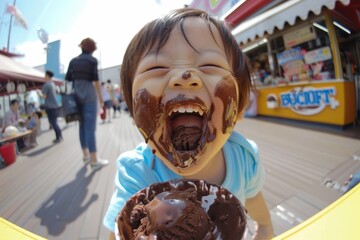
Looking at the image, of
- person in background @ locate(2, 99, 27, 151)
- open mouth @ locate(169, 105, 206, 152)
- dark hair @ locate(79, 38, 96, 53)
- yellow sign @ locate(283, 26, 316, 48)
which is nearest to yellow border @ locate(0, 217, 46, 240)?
person in background @ locate(2, 99, 27, 151)

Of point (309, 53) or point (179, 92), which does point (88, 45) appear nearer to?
point (179, 92)

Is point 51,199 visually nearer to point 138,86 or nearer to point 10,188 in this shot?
point 10,188

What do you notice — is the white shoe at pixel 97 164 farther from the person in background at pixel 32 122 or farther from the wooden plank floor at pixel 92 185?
the person in background at pixel 32 122

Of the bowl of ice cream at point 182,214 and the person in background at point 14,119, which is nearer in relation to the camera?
the bowl of ice cream at point 182,214

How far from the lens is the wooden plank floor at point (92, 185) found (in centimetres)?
52

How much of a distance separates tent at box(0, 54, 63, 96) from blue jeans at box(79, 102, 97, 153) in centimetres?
111

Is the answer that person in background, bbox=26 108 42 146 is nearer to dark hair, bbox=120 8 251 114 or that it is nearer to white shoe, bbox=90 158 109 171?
dark hair, bbox=120 8 251 114

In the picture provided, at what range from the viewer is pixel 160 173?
43 centimetres

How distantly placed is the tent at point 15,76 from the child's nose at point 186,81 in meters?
0.36

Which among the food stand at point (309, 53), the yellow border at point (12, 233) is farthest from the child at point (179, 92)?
the food stand at point (309, 53)

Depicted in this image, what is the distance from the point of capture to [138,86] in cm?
34

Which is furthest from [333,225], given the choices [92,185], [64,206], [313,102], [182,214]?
[313,102]

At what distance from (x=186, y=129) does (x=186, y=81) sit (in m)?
0.07

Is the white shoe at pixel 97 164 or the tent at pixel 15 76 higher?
the tent at pixel 15 76
